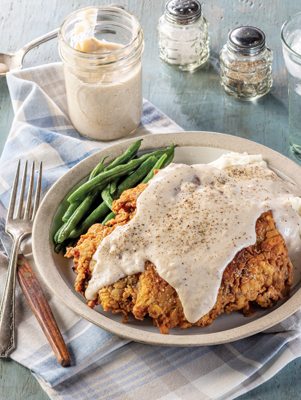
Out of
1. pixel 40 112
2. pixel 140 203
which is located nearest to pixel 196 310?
pixel 140 203

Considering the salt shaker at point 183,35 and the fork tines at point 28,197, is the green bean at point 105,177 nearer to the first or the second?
the fork tines at point 28,197

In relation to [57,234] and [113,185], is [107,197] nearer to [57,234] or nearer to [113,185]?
[113,185]

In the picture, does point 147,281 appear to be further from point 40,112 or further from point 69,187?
point 40,112

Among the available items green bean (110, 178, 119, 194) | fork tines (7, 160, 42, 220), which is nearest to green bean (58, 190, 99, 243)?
green bean (110, 178, 119, 194)

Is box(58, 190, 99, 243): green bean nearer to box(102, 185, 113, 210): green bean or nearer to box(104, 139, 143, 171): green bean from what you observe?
box(102, 185, 113, 210): green bean

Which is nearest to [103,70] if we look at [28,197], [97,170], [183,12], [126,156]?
[126,156]

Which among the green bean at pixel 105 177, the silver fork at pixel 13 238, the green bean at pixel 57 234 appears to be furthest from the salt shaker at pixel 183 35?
the green bean at pixel 57 234
